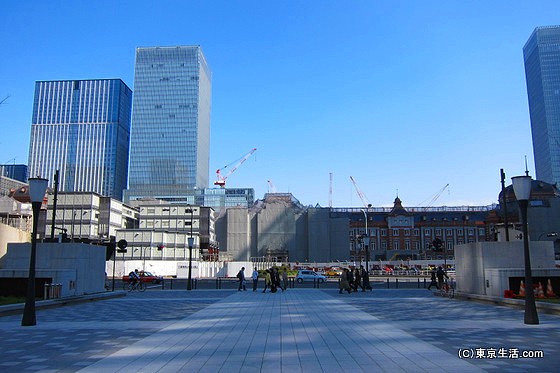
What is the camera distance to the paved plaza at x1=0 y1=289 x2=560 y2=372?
8516 millimetres

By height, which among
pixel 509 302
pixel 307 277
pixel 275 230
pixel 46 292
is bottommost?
pixel 307 277

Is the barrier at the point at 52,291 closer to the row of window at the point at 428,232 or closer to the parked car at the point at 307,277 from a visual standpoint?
the parked car at the point at 307,277

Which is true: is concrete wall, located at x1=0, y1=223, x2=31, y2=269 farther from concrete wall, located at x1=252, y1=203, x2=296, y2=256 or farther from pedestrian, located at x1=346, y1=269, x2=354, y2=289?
concrete wall, located at x1=252, y1=203, x2=296, y2=256

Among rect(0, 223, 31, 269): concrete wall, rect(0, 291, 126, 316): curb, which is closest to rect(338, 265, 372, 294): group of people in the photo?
rect(0, 291, 126, 316): curb

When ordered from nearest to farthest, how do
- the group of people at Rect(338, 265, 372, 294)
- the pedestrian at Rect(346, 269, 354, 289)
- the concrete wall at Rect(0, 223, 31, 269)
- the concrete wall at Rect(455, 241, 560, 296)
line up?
the concrete wall at Rect(455, 241, 560, 296), the group of people at Rect(338, 265, 372, 294), the pedestrian at Rect(346, 269, 354, 289), the concrete wall at Rect(0, 223, 31, 269)

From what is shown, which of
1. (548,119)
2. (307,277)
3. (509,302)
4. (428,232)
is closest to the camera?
(509,302)

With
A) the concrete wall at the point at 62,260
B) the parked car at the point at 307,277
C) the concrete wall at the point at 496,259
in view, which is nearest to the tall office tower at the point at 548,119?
the parked car at the point at 307,277

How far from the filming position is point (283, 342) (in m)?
11.0

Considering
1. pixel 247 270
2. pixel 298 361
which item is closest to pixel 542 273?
pixel 298 361

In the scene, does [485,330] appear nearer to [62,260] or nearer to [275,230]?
[62,260]

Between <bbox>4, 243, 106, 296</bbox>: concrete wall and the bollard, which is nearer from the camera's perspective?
the bollard

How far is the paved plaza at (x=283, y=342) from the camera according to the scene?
8.52 metres

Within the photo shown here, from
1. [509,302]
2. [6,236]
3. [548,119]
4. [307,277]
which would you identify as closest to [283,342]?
[509,302]

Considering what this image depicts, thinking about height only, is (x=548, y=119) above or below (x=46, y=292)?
above
